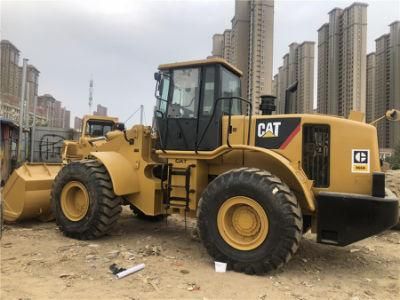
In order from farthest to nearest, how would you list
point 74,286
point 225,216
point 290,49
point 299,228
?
point 290,49 → point 225,216 → point 299,228 → point 74,286

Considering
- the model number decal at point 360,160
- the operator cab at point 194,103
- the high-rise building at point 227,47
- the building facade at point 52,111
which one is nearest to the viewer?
the model number decal at point 360,160

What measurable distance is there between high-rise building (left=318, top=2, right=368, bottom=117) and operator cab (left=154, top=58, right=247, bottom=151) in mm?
6598

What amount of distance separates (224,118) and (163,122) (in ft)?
3.44

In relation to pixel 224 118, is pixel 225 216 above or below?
below

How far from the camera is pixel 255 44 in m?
8.95

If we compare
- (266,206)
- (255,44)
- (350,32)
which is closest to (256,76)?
(255,44)

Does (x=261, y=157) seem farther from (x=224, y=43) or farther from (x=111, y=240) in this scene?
(x=224, y=43)

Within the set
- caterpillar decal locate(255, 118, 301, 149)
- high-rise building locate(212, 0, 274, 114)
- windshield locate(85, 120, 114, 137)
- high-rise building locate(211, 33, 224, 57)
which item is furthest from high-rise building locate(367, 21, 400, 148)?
caterpillar decal locate(255, 118, 301, 149)

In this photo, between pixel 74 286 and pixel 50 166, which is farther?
pixel 50 166

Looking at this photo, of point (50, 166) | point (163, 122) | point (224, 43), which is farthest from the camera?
point (224, 43)

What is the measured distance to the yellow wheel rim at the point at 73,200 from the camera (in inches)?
259

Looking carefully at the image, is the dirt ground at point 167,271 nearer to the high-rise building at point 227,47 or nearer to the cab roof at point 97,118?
the high-rise building at point 227,47

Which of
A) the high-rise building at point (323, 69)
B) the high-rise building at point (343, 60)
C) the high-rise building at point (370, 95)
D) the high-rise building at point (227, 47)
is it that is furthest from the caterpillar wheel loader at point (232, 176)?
the high-rise building at point (370, 95)

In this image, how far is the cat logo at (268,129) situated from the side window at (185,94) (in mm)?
1049
